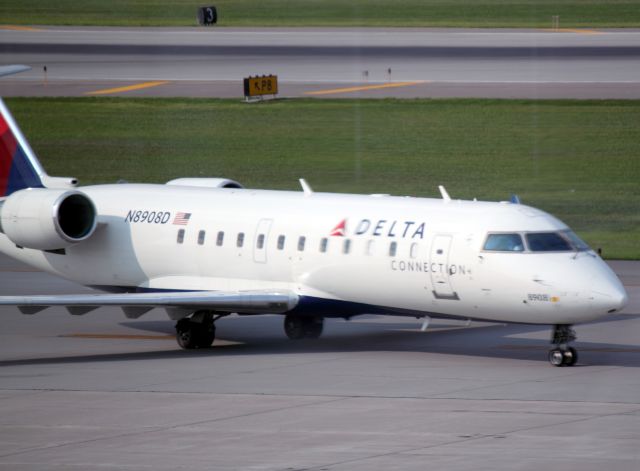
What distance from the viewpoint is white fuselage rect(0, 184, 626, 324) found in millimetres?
25438

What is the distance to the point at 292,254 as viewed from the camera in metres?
28.4

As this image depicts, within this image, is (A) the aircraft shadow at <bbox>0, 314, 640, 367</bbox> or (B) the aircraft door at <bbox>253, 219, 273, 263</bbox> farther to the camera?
(B) the aircraft door at <bbox>253, 219, 273, 263</bbox>

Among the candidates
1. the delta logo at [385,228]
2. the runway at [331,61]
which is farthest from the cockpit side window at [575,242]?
the runway at [331,61]

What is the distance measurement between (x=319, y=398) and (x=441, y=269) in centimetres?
395

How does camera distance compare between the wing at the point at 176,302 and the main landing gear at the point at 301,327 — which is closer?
the wing at the point at 176,302

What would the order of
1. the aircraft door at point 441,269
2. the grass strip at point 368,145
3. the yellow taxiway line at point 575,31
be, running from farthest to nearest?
the yellow taxiway line at point 575,31 < the grass strip at point 368,145 < the aircraft door at point 441,269

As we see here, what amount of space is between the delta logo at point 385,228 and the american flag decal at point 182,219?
3.52 metres

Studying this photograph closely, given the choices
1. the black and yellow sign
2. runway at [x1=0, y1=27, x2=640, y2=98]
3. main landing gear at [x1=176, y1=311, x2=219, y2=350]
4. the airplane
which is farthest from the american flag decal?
runway at [x1=0, y1=27, x2=640, y2=98]

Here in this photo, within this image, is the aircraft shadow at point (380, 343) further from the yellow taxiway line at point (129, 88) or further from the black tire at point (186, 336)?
the yellow taxiway line at point (129, 88)

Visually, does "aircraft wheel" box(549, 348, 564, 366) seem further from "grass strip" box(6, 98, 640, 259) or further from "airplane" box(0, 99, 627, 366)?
"grass strip" box(6, 98, 640, 259)

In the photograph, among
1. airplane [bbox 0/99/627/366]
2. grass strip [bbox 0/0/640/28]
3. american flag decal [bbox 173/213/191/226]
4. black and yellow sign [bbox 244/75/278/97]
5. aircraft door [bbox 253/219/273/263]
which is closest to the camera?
airplane [bbox 0/99/627/366]

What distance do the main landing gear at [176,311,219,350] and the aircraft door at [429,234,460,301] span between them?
15.9 ft

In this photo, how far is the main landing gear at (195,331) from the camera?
28875 mm

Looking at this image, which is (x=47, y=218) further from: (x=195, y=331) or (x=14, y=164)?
(x=195, y=331)
